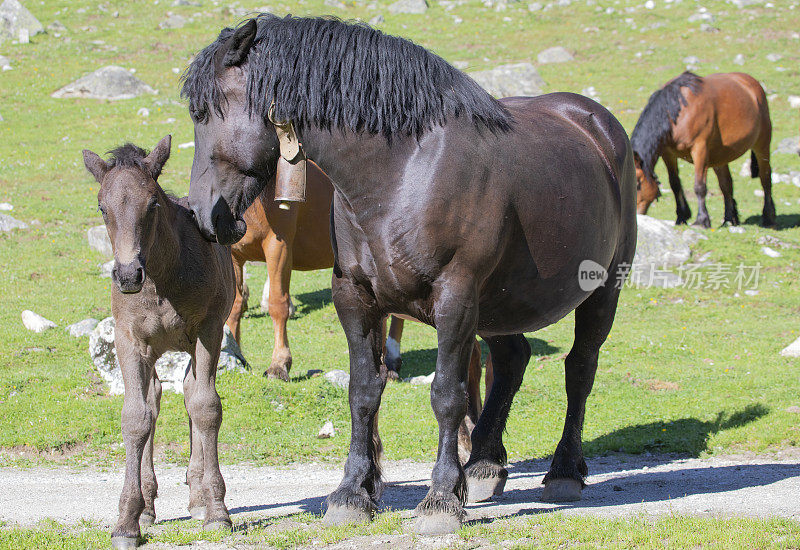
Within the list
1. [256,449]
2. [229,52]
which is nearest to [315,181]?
[256,449]

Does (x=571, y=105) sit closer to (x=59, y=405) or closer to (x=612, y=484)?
(x=612, y=484)

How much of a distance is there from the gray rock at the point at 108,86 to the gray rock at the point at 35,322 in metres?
13.6

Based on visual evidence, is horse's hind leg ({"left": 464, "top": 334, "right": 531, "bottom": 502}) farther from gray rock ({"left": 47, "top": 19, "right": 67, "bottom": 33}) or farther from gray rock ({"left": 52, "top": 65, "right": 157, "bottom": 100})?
gray rock ({"left": 47, "top": 19, "right": 67, "bottom": 33})

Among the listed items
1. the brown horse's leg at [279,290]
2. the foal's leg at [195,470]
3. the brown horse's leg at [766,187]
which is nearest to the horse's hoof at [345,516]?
the foal's leg at [195,470]

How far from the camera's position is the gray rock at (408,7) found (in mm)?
30859

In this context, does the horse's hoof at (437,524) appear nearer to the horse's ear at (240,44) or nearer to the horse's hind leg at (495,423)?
the horse's hind leg at (495,423)

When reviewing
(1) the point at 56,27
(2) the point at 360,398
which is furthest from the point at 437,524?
(1) the point at 56,27

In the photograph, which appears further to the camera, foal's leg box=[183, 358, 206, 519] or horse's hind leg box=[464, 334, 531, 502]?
horse's hind leg box=[464, 334, 531, 502]

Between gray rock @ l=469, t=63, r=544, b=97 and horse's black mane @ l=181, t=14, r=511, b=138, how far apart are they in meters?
17.9

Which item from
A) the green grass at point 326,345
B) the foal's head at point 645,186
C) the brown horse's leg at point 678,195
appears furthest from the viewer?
the brown horse's leg at point 678,195

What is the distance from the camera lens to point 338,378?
29.9 feet


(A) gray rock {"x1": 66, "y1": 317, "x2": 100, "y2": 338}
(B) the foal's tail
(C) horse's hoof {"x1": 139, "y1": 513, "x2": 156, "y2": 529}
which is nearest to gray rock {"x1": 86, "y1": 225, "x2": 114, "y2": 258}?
(A) gray rock {"x1": 66, "y1": 317, "x2": 100, "y2": 338}

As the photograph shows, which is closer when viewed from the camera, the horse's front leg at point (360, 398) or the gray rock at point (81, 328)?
the horse's front leg at point (360, 398)

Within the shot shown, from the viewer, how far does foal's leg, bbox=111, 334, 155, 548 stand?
15.7 feet
